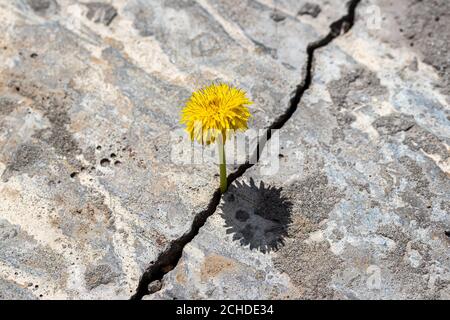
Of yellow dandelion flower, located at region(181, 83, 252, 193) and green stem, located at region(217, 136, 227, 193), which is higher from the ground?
yellow dandelion flower, located at region(181, 83, 252, 193)

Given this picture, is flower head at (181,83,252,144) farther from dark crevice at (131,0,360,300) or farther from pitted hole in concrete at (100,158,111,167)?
pitted hole in concrete at (100,158,111,167)

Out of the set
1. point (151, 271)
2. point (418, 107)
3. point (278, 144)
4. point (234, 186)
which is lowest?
point (151, 271)

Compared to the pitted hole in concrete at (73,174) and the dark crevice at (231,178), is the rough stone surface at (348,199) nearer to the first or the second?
the dark crevice at (231,178)

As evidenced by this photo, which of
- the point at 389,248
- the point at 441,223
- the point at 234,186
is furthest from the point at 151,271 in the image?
the point at 441,223

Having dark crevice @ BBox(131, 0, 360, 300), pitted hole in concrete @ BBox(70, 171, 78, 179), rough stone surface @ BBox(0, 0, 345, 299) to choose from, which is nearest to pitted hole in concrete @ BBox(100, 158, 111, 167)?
rough stone surface @ BBox(0, 0, 345, 299)

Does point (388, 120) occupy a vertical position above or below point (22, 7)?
above

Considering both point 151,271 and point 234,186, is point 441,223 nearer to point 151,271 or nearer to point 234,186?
point 234,186
